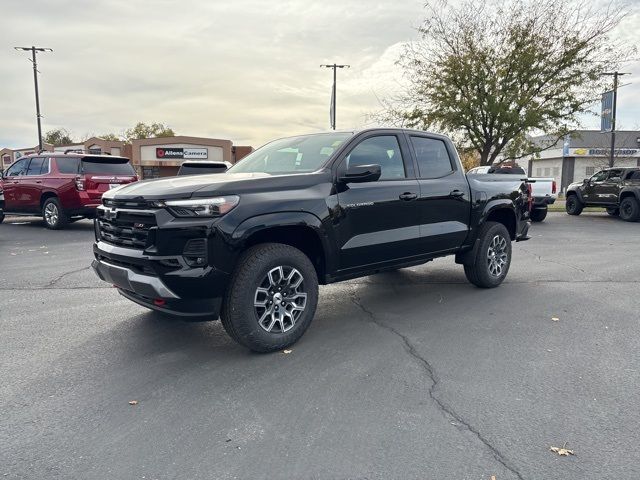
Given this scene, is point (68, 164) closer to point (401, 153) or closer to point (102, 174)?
point (102, 174)

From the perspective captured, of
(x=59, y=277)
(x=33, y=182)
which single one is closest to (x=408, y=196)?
(x=59, y=277)

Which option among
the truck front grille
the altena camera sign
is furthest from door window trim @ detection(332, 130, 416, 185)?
the altena camera sign

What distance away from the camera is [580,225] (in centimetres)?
1483

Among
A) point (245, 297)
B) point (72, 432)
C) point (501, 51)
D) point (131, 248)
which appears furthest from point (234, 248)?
point (501, 51)

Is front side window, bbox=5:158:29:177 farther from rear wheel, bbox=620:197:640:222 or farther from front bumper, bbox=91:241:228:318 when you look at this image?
rear wheel, bbox=620:197:640:222

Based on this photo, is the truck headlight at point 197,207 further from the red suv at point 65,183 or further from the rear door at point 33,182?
the rear door at point 33,182

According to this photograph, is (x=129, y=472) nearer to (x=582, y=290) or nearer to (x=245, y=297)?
(x=245, y=297)

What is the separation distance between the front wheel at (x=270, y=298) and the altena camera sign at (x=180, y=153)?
3907cm

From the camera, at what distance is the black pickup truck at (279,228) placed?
3686 mm

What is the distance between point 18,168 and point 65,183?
2342mm

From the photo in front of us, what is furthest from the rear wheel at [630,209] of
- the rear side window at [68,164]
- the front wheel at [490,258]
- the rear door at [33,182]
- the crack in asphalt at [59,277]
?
the rear door at [33,182]

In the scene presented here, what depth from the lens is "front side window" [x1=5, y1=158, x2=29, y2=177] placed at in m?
12.9

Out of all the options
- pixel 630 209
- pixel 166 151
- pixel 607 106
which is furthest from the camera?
pixel 166 151

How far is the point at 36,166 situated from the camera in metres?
12.5
